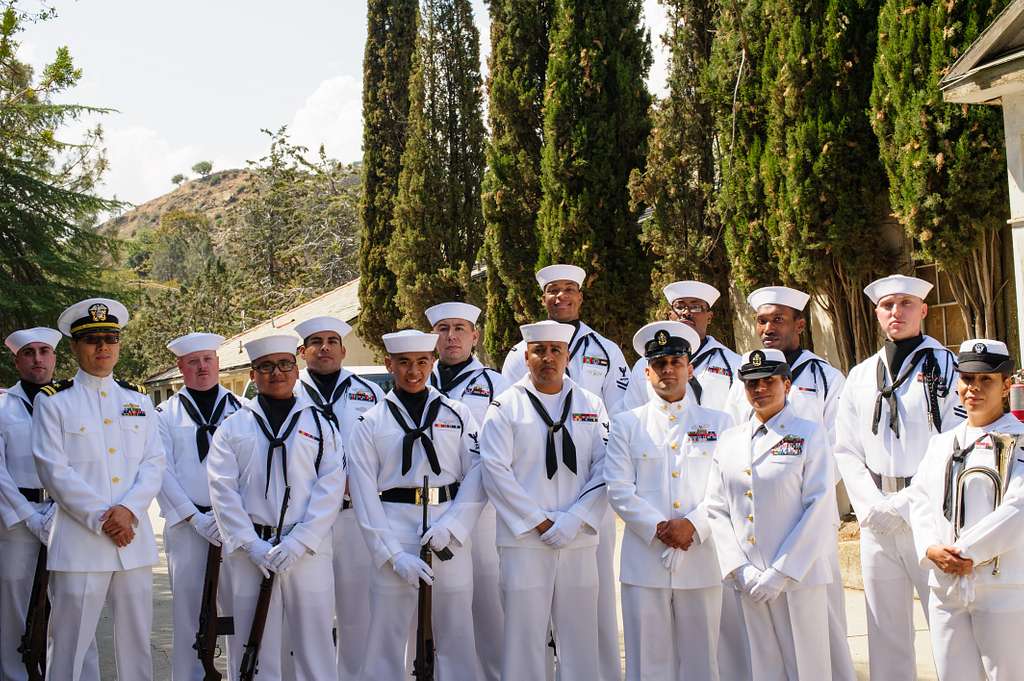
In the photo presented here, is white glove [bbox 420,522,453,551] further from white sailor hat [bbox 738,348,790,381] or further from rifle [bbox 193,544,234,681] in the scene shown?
white sailor hat [bbox 738,348,790,381]

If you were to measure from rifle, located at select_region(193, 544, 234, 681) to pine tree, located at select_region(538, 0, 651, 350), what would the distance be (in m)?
8.57

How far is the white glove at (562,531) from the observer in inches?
231

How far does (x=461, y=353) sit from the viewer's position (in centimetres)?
755

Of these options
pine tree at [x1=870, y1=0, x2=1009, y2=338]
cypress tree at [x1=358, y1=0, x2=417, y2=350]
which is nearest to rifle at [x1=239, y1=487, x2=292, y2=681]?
pine tree at [x1=870, y1=0, x2=1009, y2=338]

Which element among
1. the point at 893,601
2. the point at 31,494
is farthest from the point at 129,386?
the point at 893,601

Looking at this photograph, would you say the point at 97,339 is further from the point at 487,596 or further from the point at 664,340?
the point at 664,340

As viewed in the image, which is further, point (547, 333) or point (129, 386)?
point (129, 386)

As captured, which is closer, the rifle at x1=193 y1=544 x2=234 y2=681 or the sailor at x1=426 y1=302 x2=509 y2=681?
the rifle at x1=193 y1=544 x2=234 y2=681

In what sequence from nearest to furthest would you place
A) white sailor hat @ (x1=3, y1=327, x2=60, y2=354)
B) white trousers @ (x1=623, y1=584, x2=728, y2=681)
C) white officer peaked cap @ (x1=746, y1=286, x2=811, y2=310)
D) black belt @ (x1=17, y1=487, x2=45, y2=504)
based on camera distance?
white trousers @ (x1=623, y1=584, x2=728, y2=681) → black belt @ (x1=17, y1=487, x2=45, y2=504) → white officer peaked cap @ (x1=746, y1=286, x2=811, y2=310) → white sailor hat @ (x1=3, y1=327, x2=60, y2=354)

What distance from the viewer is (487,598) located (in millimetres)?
6543

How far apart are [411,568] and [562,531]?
0.85m

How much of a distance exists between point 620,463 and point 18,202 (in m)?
11.5

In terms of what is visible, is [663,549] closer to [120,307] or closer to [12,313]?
[120,307]

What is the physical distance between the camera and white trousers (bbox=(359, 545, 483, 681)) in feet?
19.7
